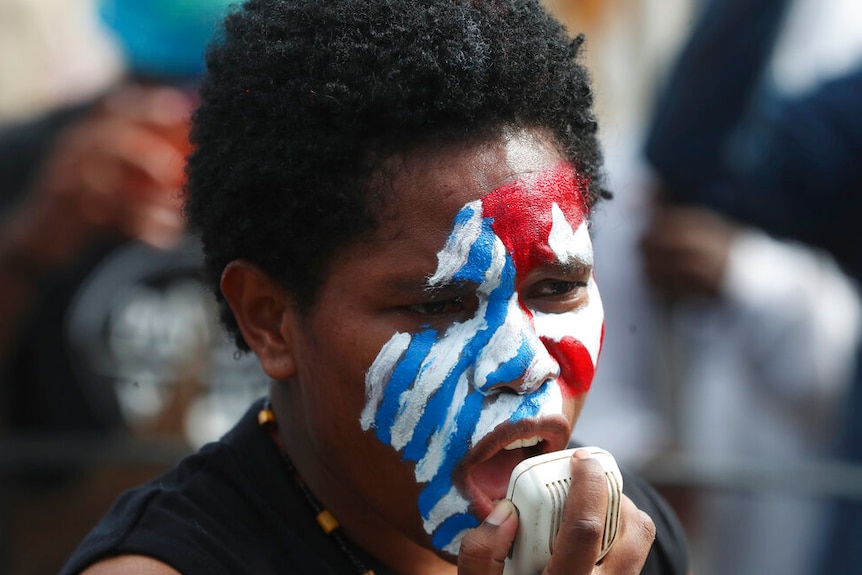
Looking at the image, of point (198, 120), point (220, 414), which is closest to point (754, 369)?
point (220, 414)

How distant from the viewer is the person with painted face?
2.05 m

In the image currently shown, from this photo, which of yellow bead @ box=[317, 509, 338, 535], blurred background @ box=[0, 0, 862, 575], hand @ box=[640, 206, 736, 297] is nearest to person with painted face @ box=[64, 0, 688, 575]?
yellow bead @ box=[317, 509, 338, 535]

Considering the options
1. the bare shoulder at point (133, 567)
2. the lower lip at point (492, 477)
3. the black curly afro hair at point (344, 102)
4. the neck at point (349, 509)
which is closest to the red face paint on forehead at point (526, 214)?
the black curly afro hair at point (344, 102)

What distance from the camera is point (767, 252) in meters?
4.77

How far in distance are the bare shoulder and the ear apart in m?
0.41

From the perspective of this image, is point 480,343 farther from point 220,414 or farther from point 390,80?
point 220,414

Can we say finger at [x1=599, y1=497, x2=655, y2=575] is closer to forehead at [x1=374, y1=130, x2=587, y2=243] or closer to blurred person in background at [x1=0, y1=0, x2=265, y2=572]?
forehead at [x1=374, y1=130, x2=587, y2=243]

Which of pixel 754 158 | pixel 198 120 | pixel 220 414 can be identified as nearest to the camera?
pixel 198 120

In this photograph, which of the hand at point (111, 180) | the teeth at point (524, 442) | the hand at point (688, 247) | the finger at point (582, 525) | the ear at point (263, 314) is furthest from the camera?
the hand at point (688, 247)

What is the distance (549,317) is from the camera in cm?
215

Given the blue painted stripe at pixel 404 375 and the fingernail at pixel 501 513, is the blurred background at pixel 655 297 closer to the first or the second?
the blue painted stripe at pixel 404 375

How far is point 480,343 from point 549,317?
0.53ft

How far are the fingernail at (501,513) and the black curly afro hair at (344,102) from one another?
512 mm

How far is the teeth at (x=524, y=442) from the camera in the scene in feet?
6.82
